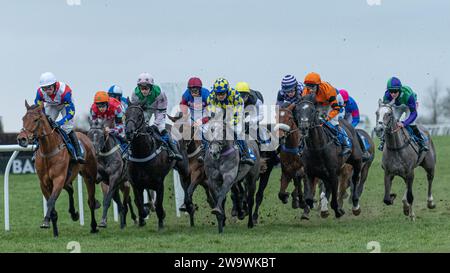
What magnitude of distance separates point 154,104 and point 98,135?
97cm

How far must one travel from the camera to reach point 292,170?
1362cm

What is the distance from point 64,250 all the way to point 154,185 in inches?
95.4

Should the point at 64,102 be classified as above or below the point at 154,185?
above

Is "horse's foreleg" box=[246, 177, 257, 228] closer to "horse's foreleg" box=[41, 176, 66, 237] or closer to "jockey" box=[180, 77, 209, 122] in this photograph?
"jockey" box=[180, 77, 209, 122]

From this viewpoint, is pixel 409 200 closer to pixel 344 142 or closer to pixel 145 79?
pixel 344 142

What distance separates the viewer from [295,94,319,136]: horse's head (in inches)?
468

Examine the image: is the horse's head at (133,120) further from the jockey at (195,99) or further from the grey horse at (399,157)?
the grey horse at (399,157)

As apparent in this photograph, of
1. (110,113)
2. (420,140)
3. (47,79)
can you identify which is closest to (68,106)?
(47,79)

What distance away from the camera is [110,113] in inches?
524

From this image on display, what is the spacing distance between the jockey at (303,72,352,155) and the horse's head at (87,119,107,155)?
2.70m

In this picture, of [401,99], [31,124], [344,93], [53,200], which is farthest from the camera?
[344,93]

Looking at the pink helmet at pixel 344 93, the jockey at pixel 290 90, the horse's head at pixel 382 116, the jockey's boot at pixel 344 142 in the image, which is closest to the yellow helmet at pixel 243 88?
the jockey at pixel 290 90
